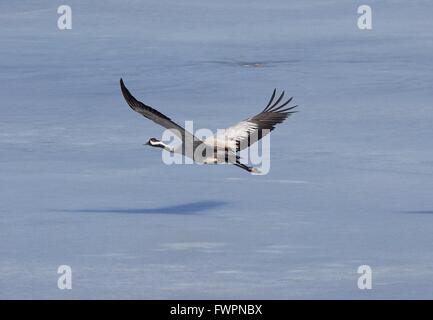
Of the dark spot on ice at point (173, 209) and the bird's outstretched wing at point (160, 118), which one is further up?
the bird's outstretched wing at point (160, 118)

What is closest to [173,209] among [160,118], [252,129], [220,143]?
[220,143]

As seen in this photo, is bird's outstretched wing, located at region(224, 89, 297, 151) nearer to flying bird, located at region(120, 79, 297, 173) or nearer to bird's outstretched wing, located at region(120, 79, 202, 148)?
flying bird, located at region(120, 79, 297, 173)

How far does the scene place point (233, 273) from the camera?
13.2 meters

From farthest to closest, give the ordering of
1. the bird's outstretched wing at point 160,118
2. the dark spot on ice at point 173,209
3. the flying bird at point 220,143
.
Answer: the dark spot on ice at point 173,209 < the flying bird at point 220,143 < the bird's outstretched wing at point 160,118

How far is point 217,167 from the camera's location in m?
17.5

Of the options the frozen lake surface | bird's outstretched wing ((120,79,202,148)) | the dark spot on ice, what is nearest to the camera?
the frozen lake surface

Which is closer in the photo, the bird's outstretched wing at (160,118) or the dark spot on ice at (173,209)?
the bird's outstretched wing at (160,118)

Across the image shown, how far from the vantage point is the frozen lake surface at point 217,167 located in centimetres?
1328

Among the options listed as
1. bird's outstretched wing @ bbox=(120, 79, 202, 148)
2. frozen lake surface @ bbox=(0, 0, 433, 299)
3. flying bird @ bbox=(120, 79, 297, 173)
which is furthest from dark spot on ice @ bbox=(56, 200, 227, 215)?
bird's outstretched wing @ bbox=(120, 79, 202, 148)

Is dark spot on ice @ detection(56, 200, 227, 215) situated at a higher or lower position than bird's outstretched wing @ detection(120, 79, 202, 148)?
lower

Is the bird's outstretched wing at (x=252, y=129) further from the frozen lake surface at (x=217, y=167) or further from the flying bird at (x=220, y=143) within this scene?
the frozen lake surface at (x=217, y=167)

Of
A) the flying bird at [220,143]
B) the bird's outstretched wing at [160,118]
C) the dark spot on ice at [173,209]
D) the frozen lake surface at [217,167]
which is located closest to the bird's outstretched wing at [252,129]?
the flying bird at [220,143]

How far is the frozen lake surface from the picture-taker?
13.3 m

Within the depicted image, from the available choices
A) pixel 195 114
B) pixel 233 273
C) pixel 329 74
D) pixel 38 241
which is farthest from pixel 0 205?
pixel 329 74
